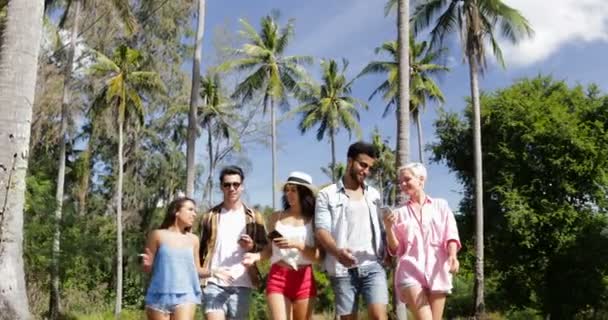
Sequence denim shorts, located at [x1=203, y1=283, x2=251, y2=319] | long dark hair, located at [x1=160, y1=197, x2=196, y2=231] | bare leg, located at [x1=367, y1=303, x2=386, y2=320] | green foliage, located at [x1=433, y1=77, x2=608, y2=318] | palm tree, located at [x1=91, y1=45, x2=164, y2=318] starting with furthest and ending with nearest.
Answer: palm tree, located at [x1=91, y1=45, x2=164, y2=318] < green foliage, located at [x1=433, y1=77, x2=608, y2=318] < long dark hair, located at [x1=160, y1=197, x2=196, y2=231] < denim shorts, located at [x1=203, y1=283, x2=251, y2=319] < bare leg, located at [x1=367, y1=303, x2=386, y2=320]

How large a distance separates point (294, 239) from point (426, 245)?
95 cm

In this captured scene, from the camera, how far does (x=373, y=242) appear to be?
4789mm

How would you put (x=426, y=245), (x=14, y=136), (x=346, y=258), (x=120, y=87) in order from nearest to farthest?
1. (x=346, y=258)
2. (x=426, y=245)
3. (x=14, y=136)
4. (x=120, y=87)

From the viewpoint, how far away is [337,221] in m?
4.78

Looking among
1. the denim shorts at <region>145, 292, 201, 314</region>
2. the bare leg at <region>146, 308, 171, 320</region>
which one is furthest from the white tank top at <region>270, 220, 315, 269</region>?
the bare leg at <region>146, 308, 171, 320</region>

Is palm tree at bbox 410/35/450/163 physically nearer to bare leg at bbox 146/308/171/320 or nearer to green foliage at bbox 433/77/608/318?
green foliage at bbox 433/77/608/318

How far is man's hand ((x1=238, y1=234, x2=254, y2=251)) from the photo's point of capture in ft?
16.3

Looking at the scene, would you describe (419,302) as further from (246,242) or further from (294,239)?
(246,242)

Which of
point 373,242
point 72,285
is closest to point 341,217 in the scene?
point 373,242

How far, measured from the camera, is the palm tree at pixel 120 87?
87.1ft

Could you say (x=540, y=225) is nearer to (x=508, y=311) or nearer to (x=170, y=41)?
(x=508, y=311)

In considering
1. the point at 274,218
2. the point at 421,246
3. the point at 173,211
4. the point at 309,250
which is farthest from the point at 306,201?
the point at 173,211

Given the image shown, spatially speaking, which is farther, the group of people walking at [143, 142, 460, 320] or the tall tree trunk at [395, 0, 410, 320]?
the tall tree trunk at [395, 0, 410, 320]

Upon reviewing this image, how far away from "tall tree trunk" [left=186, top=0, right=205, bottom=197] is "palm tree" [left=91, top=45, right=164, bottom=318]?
8.28 meters
